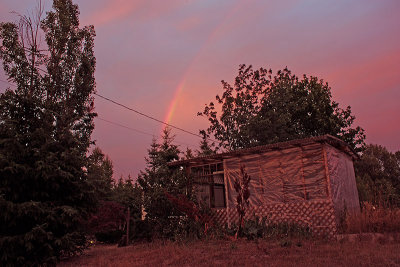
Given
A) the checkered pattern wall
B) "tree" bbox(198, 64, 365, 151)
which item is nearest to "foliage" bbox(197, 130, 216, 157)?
"tree" bbox(198, 64, 365, 151)

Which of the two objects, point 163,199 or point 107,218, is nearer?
point 163,199

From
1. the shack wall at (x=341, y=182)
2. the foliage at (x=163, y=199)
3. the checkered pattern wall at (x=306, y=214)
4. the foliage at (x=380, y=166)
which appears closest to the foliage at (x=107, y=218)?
the foliage at (x=163, y=199)

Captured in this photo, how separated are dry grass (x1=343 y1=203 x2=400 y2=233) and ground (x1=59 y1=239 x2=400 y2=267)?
1027 millimetres

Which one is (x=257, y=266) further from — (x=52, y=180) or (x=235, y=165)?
(x=235, y=165)

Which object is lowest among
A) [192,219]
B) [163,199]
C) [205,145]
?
[192,219]

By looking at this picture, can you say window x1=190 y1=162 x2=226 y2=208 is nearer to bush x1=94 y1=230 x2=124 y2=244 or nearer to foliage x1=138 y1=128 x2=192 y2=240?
foliage x1=138 y1=128 x2=192 y2=240

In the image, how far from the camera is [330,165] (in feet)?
37.5

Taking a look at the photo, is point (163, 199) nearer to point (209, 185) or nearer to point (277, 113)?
point (209, 185)

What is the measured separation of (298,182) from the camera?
458 inches

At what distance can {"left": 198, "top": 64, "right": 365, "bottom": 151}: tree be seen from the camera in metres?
24.5

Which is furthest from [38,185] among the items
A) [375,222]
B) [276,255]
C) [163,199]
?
[375,222]

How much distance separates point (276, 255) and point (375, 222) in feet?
14.2

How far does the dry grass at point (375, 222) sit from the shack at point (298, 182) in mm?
787

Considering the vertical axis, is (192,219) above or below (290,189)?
below
